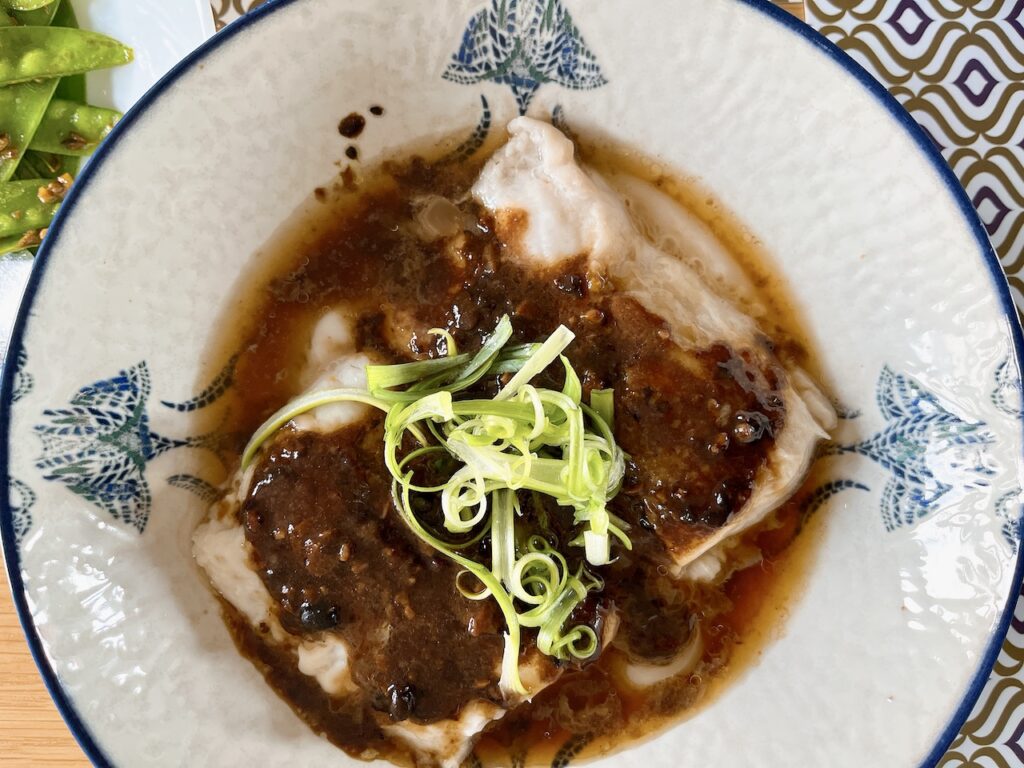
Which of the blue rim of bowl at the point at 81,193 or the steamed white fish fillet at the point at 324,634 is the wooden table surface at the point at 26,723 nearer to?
the blue rim of bowl at the point at 81,193

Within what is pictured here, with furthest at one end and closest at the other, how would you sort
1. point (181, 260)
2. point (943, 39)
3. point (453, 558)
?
point (943, 39), point (181, 260), point (453, 558)

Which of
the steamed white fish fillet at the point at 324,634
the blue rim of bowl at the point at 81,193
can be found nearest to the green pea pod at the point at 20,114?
the blue rim of bowl at the point at 81,193

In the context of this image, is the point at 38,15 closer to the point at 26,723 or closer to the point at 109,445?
the point at 109,445

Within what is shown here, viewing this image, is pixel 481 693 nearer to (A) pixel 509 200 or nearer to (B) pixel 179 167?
(A) pixel 509 200

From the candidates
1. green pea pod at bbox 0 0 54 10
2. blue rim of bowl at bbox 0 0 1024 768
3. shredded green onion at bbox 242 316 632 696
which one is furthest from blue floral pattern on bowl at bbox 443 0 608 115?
green pea pod at bbox 0 0 54 10

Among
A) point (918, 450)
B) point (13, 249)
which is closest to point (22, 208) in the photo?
point (13, 249)

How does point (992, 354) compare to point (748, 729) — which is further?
point (748, 729)

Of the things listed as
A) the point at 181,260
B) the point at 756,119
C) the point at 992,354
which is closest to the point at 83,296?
the point at 181,260
